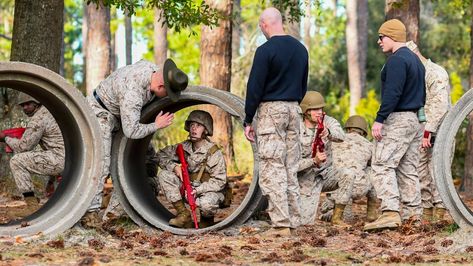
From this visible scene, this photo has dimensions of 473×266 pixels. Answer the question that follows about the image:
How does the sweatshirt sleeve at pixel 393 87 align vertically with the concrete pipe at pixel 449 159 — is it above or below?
above

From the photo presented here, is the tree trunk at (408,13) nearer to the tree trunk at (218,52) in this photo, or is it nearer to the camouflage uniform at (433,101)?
the tree trunk at (218,52)

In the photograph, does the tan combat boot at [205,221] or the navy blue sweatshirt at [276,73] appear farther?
the tan combat boot at [205,221]

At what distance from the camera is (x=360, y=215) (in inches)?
530

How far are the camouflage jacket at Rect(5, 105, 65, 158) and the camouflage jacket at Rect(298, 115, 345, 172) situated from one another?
3.06 m

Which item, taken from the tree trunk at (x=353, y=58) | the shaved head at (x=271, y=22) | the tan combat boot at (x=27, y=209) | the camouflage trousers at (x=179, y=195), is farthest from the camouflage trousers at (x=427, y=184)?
the tree trunk at (x=353, y=58)

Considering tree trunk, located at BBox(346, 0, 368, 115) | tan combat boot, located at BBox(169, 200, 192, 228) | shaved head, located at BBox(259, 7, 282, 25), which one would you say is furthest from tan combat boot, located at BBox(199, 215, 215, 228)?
tree trunk, located at BBox(346, 0, 368, 115)

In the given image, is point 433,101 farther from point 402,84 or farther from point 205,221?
point 205,221

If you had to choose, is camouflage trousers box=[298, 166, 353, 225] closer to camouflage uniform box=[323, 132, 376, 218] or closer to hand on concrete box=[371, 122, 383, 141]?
camouflage uniform box=[323, 132, 376, 218]

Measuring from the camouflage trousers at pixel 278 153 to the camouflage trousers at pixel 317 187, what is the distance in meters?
0.98

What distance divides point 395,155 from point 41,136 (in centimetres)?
442

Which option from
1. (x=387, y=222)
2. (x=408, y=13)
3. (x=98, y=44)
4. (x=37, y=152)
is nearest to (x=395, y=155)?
(x=387, y=222)

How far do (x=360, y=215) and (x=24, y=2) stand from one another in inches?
207

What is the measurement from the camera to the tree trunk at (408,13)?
16281 millimetres

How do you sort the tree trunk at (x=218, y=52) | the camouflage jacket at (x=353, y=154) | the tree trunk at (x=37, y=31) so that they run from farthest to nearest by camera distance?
the tree trunk at (x=218, y=52), the tree trunk at (x=37, y=31), the camouflage jacket at (x=353, y=154)
